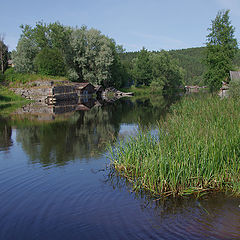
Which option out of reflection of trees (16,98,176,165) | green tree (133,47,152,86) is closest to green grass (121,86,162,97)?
green tree (133,47,152,86)

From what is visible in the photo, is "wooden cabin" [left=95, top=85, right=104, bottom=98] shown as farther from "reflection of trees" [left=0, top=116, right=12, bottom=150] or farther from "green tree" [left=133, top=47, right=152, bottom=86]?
"reflection of trees" [left=0, top=116, right=12, bottom=150]

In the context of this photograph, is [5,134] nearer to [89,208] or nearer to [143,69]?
[89,208]

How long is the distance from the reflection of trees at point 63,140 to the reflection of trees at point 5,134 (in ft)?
2.15

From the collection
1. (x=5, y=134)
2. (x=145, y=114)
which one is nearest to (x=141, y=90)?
(x=145, y=114)

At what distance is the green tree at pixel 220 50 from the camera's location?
47.7m

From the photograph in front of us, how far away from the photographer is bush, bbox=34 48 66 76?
2240 inches

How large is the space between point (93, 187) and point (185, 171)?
3.14 meters

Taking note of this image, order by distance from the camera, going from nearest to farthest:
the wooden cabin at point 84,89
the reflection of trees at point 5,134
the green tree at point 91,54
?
A: the reflection of trees at point 5,134
the wooden cabin at point 84,89
the green tree at point 91,54

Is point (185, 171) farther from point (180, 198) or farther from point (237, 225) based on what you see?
point (237, 225)

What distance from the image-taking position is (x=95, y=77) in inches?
2655

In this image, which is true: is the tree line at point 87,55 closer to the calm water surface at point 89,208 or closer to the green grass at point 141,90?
the green grass at point 141,90

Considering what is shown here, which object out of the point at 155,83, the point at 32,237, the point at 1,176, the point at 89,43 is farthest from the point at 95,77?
the point at 32,237

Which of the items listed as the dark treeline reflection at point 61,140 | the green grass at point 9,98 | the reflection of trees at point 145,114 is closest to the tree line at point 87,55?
the green grass at point 9,98

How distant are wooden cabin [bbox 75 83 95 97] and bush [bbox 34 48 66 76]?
454 centimetres
